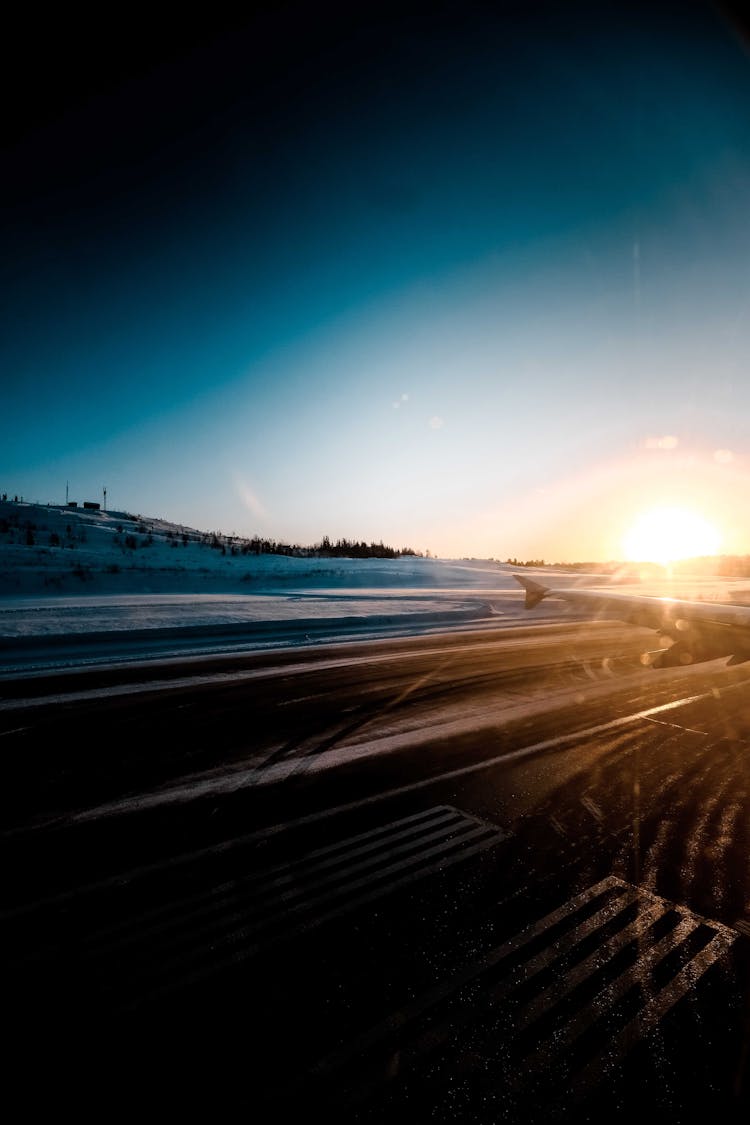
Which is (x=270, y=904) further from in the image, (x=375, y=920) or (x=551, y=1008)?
(x=551, y=1008)

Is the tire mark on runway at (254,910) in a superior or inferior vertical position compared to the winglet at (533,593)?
→ inferior

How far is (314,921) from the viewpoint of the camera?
115 inches

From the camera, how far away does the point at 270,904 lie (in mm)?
3070

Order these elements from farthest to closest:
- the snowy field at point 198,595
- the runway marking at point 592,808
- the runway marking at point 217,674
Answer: the snowy field at point 198,595 → the runway marking at point 217,674 → the runway marking at point 592,808

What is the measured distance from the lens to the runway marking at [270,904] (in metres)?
2.62

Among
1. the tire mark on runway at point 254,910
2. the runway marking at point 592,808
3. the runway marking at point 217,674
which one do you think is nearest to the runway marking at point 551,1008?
the tire mark on runway at point 254,910

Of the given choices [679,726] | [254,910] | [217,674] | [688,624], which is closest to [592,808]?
[254,910]

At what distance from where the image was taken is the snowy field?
13.0 m

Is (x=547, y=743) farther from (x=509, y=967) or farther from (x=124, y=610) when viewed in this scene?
(x=124, y=610)

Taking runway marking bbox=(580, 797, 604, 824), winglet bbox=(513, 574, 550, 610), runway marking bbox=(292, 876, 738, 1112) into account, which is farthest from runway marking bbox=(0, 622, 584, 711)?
runway marking bbox=(292, 876, 738, 1112)

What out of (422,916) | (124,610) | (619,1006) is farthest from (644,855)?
(124,610)

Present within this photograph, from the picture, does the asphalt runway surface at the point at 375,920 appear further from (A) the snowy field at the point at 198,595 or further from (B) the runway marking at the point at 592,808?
(A) the snowy field at the point at 198,595

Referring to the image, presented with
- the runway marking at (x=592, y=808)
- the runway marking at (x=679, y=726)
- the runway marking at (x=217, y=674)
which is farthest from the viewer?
the runway marking at (x=217, y=674)

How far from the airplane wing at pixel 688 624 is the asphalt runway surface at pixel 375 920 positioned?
44.7 inches
